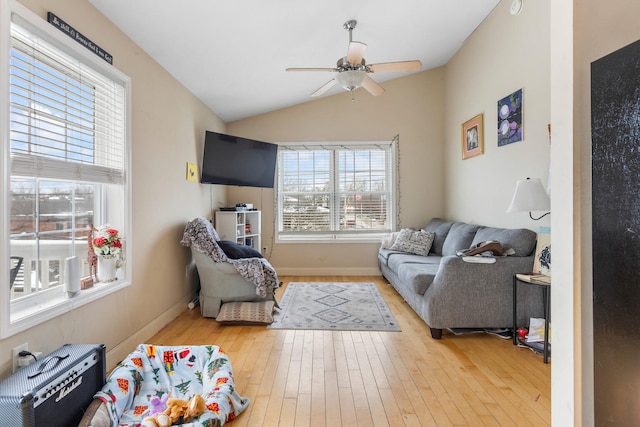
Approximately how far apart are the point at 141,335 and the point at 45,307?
0.99 m

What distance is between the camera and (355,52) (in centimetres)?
266

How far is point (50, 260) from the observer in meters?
1.83

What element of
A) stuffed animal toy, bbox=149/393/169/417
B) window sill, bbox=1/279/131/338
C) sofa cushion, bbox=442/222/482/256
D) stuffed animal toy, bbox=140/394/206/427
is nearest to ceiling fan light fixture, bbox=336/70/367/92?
sofa cushion, bbox=442/222/482/256

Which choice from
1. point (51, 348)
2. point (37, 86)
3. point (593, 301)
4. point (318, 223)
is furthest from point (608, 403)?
point (318, 223)

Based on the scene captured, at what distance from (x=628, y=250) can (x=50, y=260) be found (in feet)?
8.64

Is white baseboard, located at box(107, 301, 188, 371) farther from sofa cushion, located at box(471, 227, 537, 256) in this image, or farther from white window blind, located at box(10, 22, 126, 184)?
sofa cushion, located at box(471, 227, 537, 256)

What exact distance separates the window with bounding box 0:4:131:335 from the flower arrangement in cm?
9

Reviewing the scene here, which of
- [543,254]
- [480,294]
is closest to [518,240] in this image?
[543,254]

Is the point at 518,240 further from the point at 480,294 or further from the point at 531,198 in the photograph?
the point at 480,294

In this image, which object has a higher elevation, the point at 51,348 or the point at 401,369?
the point at 51,348

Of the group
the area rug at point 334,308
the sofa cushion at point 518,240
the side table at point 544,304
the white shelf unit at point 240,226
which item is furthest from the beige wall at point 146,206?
the sofa cushion at point 518,240

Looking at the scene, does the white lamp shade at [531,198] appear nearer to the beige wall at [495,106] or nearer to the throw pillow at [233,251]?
the beige wall at [495,106]

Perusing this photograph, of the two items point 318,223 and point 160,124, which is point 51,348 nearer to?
point 160,124

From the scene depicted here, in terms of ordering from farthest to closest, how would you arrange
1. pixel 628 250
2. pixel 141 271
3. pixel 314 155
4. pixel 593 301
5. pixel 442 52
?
pixel 314 155 → pixel 442 52 → pixel 141 271 → pixel 593 301 → pixel 628 250
